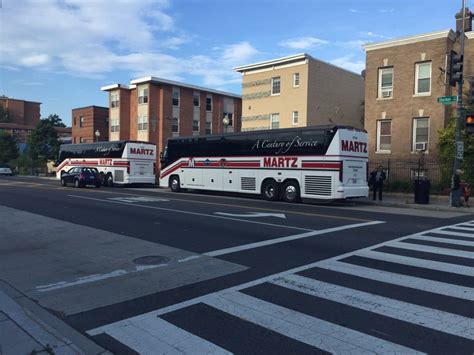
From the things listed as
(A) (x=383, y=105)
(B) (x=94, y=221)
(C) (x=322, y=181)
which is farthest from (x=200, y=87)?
(B) (x=94, y=221)

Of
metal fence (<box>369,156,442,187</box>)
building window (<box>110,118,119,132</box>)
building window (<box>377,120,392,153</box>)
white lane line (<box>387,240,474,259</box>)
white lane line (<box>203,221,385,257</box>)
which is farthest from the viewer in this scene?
building window (<box>110,118,119,132</box>)

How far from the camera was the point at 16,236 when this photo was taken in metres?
10.1

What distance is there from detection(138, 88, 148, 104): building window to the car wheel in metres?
30.0

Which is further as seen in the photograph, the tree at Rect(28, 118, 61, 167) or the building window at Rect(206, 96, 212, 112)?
the tree at Rect(28, 118, 61, 167)

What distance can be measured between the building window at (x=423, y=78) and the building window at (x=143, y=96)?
29.3m

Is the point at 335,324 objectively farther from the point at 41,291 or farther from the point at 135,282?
the point at 41,291

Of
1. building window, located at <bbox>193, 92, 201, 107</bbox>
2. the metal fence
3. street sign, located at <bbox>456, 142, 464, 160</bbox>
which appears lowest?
the metal fence

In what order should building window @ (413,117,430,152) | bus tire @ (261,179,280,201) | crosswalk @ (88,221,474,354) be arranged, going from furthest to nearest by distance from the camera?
1. building window @ (413,117,430,152)
2. bus tire @ (261,179,280,201)
3. crosswalk @ (88,221,474,354)

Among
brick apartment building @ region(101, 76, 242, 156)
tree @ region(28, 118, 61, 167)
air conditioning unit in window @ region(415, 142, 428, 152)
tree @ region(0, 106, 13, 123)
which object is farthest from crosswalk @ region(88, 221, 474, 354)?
tree @ region(0, 106, 13, 123)

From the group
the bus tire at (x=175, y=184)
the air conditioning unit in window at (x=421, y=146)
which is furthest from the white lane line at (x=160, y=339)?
the air conditioning unit in window at (x=421, y=146)

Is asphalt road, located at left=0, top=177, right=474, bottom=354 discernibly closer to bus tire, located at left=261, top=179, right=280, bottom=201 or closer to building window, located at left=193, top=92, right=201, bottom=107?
bus tire, located at left=261, top=179, right=280, bottom=201

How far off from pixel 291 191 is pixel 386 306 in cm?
1517

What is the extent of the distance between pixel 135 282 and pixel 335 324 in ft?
10.1

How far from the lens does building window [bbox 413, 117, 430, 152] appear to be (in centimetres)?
2561
